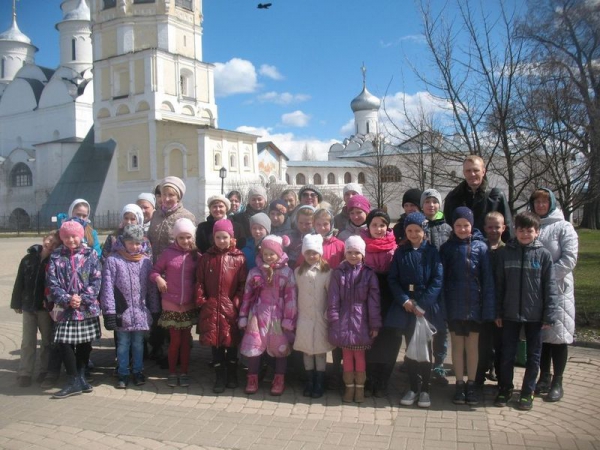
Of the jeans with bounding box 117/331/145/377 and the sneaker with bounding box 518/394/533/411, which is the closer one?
the sneaker with bounding box 518/394/533/411

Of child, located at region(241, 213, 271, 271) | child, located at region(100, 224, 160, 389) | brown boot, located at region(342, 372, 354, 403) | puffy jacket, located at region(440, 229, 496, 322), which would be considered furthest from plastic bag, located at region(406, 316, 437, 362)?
child, located at region(100, 224, 160, 389)

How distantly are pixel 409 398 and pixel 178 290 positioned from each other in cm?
238

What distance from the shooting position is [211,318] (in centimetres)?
513

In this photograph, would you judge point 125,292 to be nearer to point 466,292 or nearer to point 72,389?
point 72,389

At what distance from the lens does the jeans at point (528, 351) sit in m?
4.61

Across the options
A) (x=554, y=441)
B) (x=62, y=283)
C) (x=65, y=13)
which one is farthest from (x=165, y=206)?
(x=65, y=13)

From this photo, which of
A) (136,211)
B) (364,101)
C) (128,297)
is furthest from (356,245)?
(364,101)

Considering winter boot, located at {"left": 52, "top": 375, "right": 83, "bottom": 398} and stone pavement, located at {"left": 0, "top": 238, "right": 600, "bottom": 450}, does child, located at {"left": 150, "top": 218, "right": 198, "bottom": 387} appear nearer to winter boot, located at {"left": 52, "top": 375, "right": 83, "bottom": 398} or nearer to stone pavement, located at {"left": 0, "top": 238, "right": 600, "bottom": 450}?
stone pavement, located at {"left": 0, "top": 238, "right": 600, "bottom": 450}

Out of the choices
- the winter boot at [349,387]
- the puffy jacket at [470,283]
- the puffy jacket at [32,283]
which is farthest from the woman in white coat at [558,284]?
the puffy jacket at [32,283]

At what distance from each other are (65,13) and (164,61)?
19.4 meters

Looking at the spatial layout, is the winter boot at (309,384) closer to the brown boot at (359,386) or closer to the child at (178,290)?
the brown boot at (359,386)

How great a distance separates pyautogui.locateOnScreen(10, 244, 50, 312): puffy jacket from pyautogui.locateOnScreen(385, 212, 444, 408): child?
11.0ft

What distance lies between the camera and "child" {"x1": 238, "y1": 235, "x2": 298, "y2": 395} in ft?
16.5

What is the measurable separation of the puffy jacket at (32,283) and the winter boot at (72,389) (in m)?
0.81
